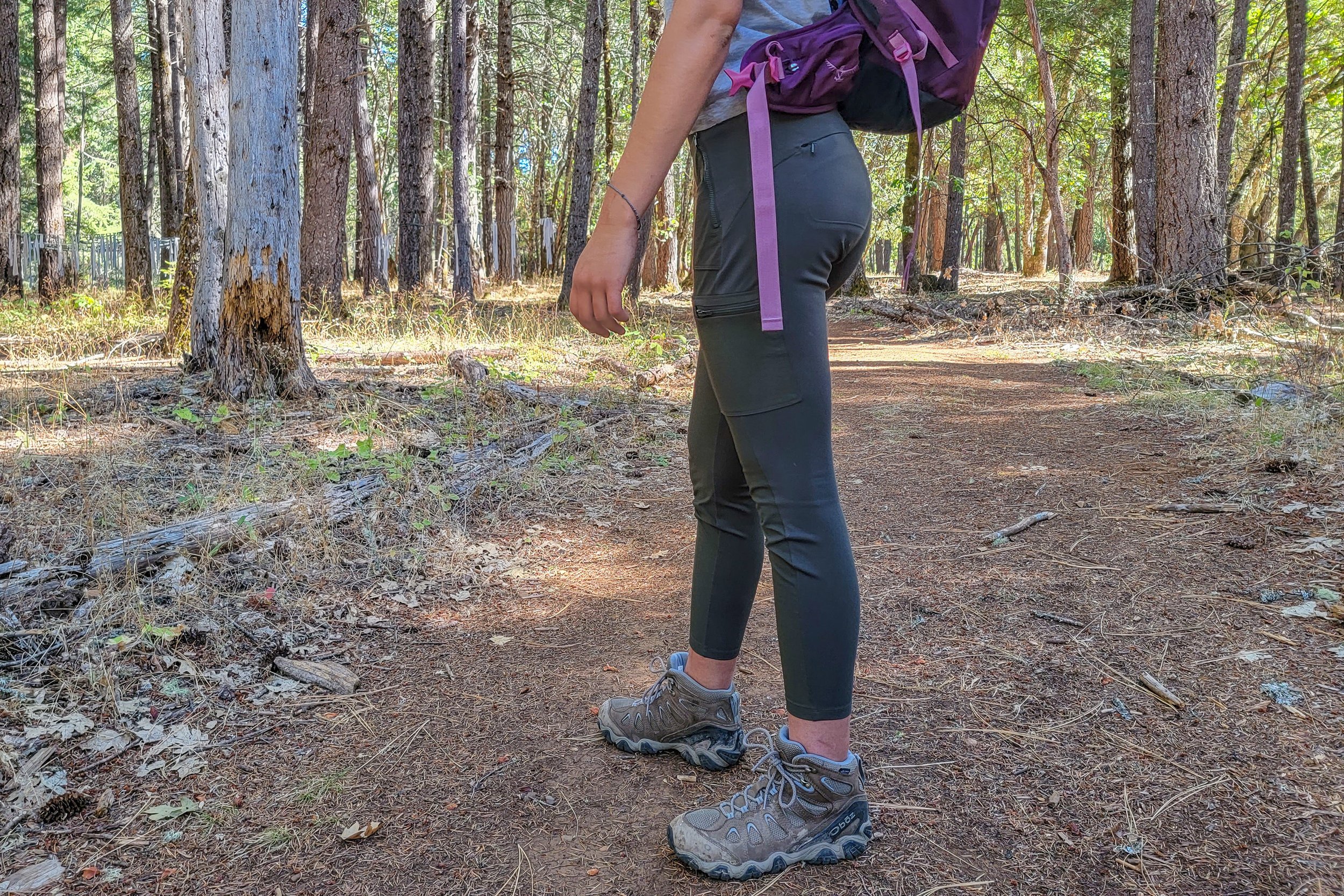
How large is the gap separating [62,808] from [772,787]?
1599mm

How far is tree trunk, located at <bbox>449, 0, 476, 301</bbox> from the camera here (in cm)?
1383

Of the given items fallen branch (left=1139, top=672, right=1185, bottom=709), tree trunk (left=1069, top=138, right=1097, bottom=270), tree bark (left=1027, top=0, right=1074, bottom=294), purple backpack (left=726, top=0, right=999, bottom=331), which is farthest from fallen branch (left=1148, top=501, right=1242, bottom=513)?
tree trunk (left=1069, top=138, right=1097, bottom=270)

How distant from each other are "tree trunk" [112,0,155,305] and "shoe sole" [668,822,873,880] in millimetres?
15890

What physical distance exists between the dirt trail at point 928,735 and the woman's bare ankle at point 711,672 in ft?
0.74

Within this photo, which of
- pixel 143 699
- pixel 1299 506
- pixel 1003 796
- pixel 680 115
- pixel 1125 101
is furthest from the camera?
pixel 1125 101

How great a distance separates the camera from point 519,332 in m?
9.59

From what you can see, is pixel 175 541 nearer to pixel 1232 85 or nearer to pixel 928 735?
pixel 928 735

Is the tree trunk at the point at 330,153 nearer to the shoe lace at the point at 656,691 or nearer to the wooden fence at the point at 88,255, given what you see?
the wooden fence at the point at 88,255

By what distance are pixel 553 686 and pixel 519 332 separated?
7.40 meters

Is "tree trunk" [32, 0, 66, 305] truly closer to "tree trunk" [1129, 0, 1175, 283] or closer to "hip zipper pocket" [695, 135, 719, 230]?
"hip zipper pocket" [695, 135, 719, 230]

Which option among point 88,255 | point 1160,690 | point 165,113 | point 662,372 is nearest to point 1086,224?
point 662,372

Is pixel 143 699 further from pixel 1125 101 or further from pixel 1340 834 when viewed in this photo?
pixel 1125 101

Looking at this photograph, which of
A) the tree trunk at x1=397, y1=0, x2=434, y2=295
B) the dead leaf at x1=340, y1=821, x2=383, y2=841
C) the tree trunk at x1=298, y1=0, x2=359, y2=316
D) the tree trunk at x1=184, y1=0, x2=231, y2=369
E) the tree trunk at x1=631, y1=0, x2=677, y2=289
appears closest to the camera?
the dead leaf at x1=340, y1=821, x2=383, y2=841

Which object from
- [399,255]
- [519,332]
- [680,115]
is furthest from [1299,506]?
[399,255]
